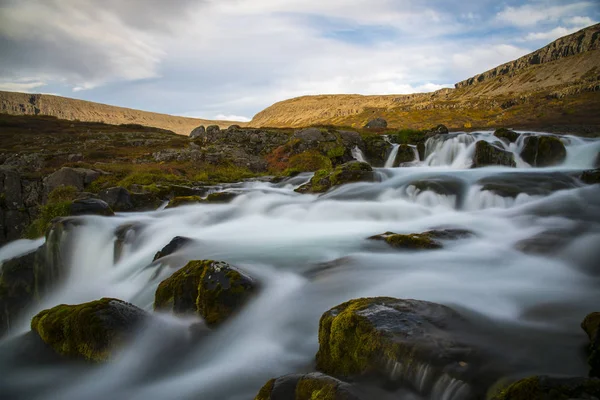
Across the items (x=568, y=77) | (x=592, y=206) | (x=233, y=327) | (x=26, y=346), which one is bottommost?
(x=26, y=346)

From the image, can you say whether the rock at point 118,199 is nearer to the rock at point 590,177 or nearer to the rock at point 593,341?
the rock at point 593,341

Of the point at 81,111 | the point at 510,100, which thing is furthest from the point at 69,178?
the point at 81,111

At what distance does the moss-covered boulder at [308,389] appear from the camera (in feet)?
9.10

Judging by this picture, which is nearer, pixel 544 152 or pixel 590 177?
pixel 590 177

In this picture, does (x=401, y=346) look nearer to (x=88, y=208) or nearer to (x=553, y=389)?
(x=553, y=389)

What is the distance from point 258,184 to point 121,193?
274 inches

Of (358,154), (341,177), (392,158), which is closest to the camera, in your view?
(341,177)

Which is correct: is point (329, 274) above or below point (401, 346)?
below

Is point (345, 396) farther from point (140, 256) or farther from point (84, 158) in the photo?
point (84, 158)

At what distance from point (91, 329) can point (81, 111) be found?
556 ft

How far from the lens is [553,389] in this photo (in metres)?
2.26

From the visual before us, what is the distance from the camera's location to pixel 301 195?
14.8 m

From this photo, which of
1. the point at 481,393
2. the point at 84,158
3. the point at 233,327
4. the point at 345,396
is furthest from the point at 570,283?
the point at 84,158

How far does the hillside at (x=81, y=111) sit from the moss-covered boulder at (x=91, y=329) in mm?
136194
